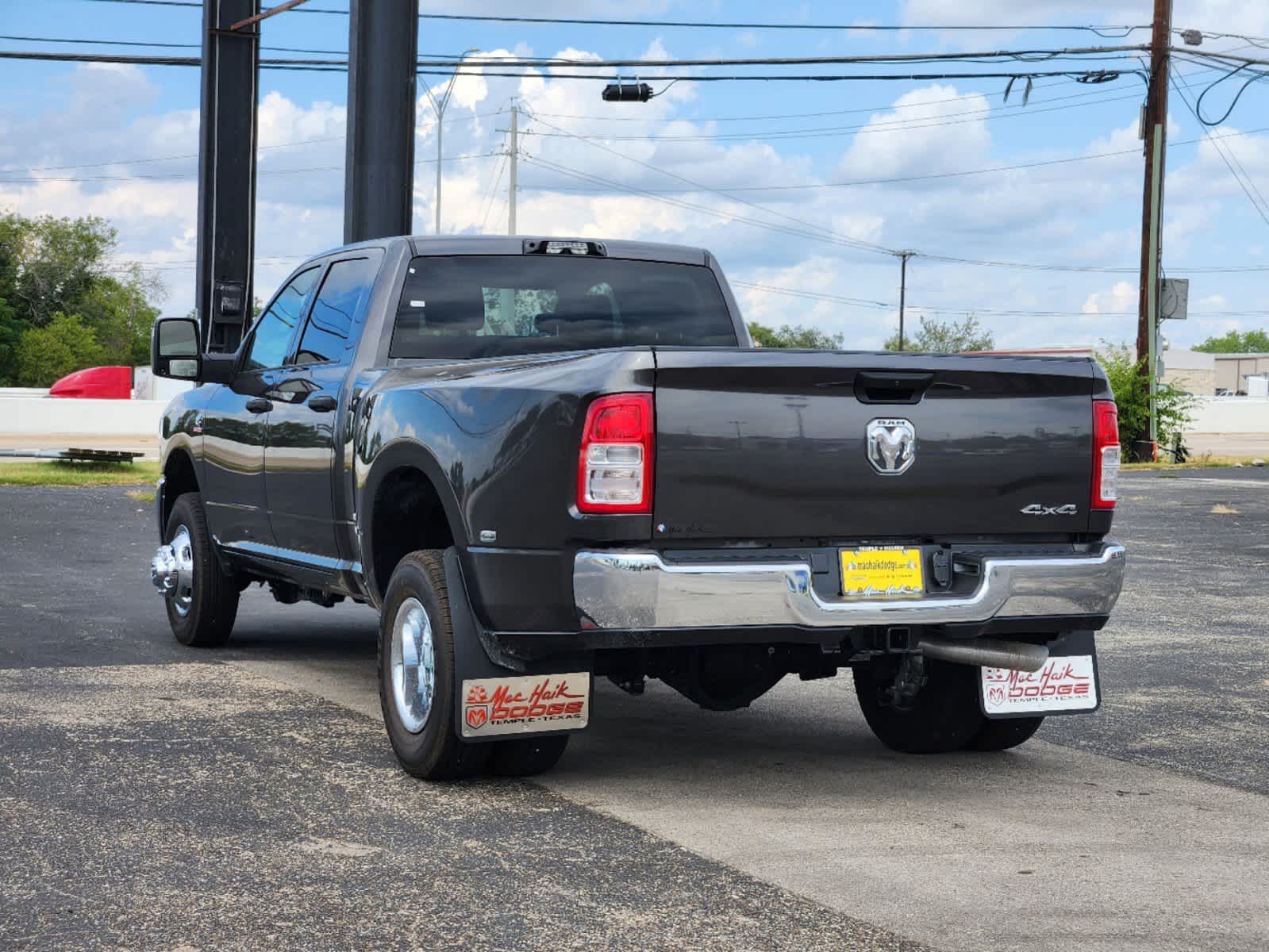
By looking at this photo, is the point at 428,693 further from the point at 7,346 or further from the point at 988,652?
the point at 7,346

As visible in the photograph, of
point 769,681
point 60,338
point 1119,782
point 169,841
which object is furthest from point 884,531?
point 60,338

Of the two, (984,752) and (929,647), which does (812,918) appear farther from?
(984,752)

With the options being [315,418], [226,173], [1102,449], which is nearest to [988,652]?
[1102,449]

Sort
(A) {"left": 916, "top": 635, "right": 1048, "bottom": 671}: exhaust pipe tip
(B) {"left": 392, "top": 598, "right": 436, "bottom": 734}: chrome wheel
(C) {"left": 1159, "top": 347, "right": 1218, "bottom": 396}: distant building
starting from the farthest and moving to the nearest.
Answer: (C) {"left": 1159, "top": 347, "right": 1218, "bottom": 396}: distant building, (B) {"left": 392, "top": 598, "right": 436, "bottom": 734}: chrome wheel, (A) {"left": 916, "top": 635, "right": 1048, "bottom": 671}: exhaust pipe tip

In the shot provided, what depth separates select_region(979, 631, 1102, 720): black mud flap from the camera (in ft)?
20.8

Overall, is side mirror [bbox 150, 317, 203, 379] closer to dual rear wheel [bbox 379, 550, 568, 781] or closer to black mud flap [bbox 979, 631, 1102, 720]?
dual rear wheel [bbox 379, 550, 568, 781]

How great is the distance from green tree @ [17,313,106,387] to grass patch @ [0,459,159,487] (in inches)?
2698

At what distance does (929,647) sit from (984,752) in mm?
1292

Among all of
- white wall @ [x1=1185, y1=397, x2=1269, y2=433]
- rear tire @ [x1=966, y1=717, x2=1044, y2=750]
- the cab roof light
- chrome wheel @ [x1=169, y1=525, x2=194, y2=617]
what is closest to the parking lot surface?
rear tire @ [x1=966, y1=717, x2=1044, y2=750]

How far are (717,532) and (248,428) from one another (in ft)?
11.7

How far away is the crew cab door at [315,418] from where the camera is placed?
23.9 ft

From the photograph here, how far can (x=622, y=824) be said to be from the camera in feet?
18.0

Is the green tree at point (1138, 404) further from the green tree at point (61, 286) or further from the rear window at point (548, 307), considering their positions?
the green tree at point (61, 286)

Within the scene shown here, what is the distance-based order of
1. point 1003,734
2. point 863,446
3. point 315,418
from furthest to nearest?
1. point 315,418
2. point 1003,734
3. point 863,446
